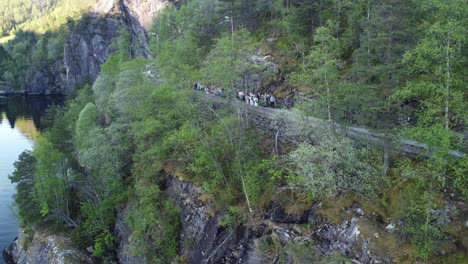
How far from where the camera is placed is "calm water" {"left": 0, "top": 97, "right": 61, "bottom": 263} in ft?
170

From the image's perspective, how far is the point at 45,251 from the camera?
40875mm

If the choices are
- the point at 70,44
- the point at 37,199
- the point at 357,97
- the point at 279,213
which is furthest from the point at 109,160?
the point at 70,44

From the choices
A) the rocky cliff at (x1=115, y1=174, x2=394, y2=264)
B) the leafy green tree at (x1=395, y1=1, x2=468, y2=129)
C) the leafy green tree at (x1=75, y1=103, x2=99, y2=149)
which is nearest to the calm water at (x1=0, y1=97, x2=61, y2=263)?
the leafy green tree at (x1=75, y1=103, x2=99, y2=149)

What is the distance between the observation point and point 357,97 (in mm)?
21781

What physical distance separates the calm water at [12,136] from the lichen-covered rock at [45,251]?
192 centimetres

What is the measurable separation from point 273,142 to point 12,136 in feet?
260

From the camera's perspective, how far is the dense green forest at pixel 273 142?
1911 cm

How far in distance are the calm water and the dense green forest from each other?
673 cm

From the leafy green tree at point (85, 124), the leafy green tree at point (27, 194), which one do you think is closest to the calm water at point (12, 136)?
the leafy green tree at point (27, 194)

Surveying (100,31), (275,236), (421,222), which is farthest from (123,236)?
(100,31)

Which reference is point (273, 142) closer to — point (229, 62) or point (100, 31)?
point (229, 62)

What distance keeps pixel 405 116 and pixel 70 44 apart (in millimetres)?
140838

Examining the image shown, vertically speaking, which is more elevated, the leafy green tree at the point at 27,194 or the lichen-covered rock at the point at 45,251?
the leafy green tree at the point at 27,194

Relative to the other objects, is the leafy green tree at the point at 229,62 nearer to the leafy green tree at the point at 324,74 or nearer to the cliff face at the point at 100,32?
the leafy green tree at the point at 324,74
